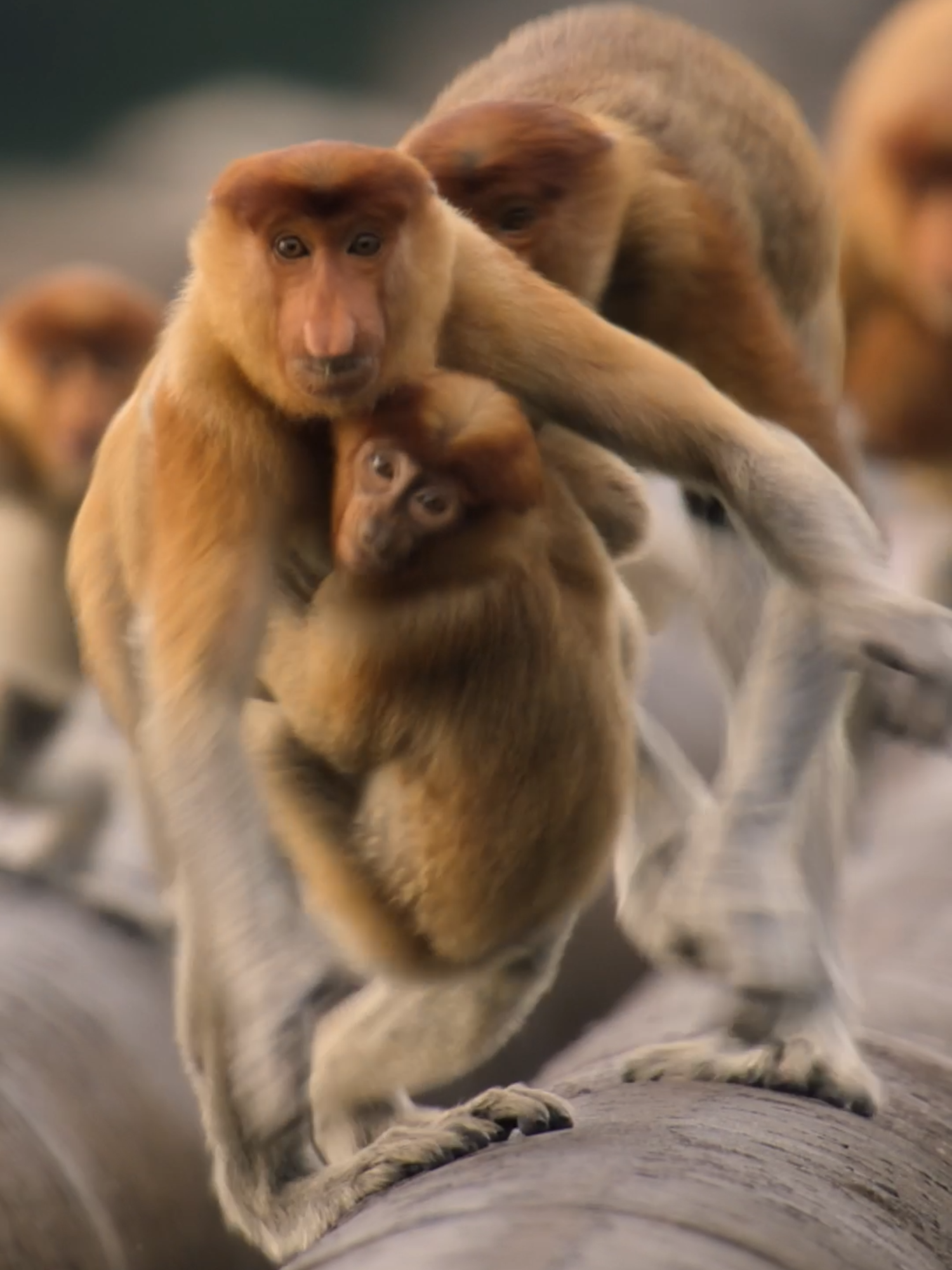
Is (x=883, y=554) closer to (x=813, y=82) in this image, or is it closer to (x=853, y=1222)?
(x=853, y=1222)

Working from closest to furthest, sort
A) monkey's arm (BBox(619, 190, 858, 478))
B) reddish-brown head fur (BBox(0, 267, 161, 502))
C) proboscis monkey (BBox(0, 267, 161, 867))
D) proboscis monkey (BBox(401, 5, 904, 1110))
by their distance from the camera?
proboscis monkey (BBox(401, 5, 904, 1110)), monkey's arm (BBox(619, 190, 858, 478)), proboscis monkey (BBox(0, 267, 161, 867)), reddish-brown head fur (BBox(0, 267, 161, 502))

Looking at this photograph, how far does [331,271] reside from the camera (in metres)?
1.08

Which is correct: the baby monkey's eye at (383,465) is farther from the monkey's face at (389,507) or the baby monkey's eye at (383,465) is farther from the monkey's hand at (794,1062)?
the monkey's hand at (794,1062)

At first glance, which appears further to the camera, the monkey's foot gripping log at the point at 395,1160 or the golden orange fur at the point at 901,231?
the golden orange fur at the point at 901,231

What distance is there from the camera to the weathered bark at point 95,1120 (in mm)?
1589

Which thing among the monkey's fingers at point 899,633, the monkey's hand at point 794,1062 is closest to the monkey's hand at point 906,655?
the monkey's fingers at point 899,633

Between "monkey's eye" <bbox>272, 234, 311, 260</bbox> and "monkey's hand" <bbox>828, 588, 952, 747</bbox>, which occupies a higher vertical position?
"monkey's eye" <bbox>272, 234, 311, 260</bbox>

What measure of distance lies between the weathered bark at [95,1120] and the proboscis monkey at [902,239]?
47.0 inches

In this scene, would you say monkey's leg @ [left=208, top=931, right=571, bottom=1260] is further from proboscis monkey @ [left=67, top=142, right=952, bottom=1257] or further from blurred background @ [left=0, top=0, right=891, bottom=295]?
blurred background @ [left=0, top=0, right=891, bottom=295]

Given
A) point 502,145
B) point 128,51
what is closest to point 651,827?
point 502,145

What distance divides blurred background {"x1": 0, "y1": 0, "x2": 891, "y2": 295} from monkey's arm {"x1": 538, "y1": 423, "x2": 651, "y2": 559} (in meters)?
5.18

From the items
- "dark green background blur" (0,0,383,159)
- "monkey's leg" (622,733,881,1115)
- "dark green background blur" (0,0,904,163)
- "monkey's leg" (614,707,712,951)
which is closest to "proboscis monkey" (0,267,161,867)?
"monkey's leg" (614,707,712,951)

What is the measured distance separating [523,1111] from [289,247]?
0.50 meters

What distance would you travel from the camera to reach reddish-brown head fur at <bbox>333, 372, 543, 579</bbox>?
3.63 feet
